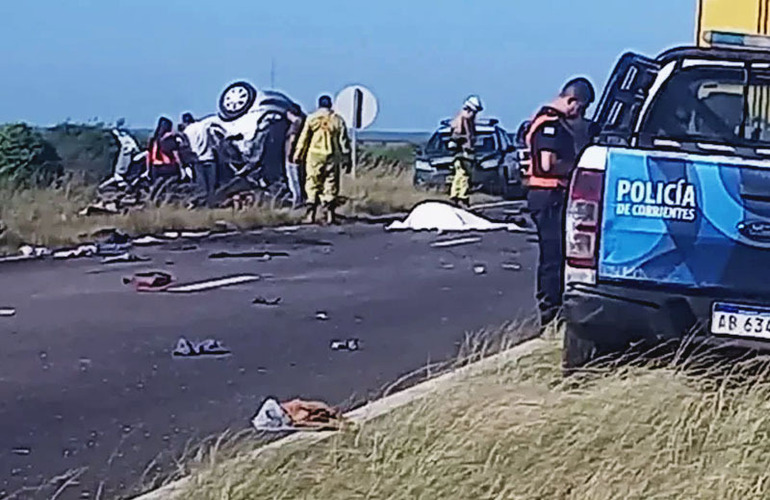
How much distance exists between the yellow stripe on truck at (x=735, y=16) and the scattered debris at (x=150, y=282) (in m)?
5.25

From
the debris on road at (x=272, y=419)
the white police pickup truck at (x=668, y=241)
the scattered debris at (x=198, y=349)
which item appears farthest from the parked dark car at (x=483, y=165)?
the white police pickup truck at (x=668, y=241)

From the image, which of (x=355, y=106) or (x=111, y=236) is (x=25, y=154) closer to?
(x=355, y=106)

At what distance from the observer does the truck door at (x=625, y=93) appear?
9.21m

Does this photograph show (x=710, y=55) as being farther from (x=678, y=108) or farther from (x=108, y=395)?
(x=108, y=395)

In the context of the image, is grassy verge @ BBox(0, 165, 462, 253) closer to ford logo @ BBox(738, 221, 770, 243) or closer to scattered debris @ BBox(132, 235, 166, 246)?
scattered debris @ BBox(132, 235, 166, 246)

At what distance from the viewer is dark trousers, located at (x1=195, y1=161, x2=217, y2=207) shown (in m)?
27.2

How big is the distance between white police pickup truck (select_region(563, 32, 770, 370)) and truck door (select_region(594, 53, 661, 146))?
62cm

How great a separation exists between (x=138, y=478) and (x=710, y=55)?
146 inches

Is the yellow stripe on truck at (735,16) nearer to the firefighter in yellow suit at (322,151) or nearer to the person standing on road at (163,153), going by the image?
the firefighter in yellow suit at (322,151)

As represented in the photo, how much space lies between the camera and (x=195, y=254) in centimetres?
1955

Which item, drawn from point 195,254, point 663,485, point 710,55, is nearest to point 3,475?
point 663,485

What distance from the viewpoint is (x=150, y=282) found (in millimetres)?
15578

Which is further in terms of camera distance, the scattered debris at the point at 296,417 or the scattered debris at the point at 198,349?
the scattered debris at the point at 198,349

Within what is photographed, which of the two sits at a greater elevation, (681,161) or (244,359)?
(681,161)
